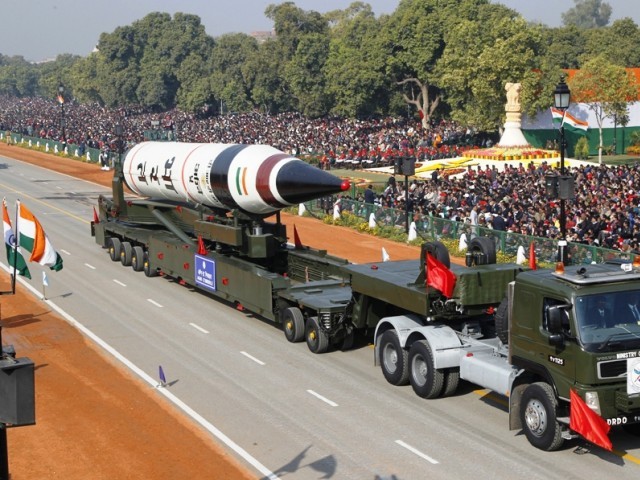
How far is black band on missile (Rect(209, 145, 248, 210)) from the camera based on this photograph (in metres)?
25.5

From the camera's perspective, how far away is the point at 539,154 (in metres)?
61.0

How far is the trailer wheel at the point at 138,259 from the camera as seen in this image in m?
31.5

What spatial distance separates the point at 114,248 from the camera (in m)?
33.6

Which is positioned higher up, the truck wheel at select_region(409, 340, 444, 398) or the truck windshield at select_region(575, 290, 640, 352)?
the truck windshield at select_region(575, 290, 640, 352)

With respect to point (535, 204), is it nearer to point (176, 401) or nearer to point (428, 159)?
point (176, 401)

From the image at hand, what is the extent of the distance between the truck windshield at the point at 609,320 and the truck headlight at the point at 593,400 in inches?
25.4

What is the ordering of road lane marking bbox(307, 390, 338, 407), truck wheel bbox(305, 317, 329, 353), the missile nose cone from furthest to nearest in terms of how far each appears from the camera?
the missile nose cone < truck wheel bbox(305, 317, 329, 353) < road lane marking bbox(307, 390, 338, 407)

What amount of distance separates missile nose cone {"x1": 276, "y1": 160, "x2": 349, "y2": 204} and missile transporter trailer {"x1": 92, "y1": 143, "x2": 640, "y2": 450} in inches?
1.8

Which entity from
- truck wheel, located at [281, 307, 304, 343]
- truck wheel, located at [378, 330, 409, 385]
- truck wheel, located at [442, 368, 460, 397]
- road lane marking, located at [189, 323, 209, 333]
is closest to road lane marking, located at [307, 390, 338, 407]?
truck wheel, located at [378, 330, 409, 385]

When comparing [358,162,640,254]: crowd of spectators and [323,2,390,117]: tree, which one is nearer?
[358,162,640,254]: crowd of spectators

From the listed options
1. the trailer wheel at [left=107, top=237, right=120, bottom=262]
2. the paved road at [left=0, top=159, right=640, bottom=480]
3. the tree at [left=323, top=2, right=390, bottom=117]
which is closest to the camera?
the paved road at [left=0, top=159, right=640, bottom=480]

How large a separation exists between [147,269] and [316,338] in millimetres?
11453

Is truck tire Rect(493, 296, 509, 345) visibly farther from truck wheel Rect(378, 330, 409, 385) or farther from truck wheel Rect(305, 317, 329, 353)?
truck wheel Rect(305, 317, 329, 353)

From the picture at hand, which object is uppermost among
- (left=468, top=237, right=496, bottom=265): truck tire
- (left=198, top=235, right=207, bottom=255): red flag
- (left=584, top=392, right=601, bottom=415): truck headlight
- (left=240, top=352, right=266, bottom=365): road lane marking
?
(left=468, top=237, right=496, bottom=265): truck tire
